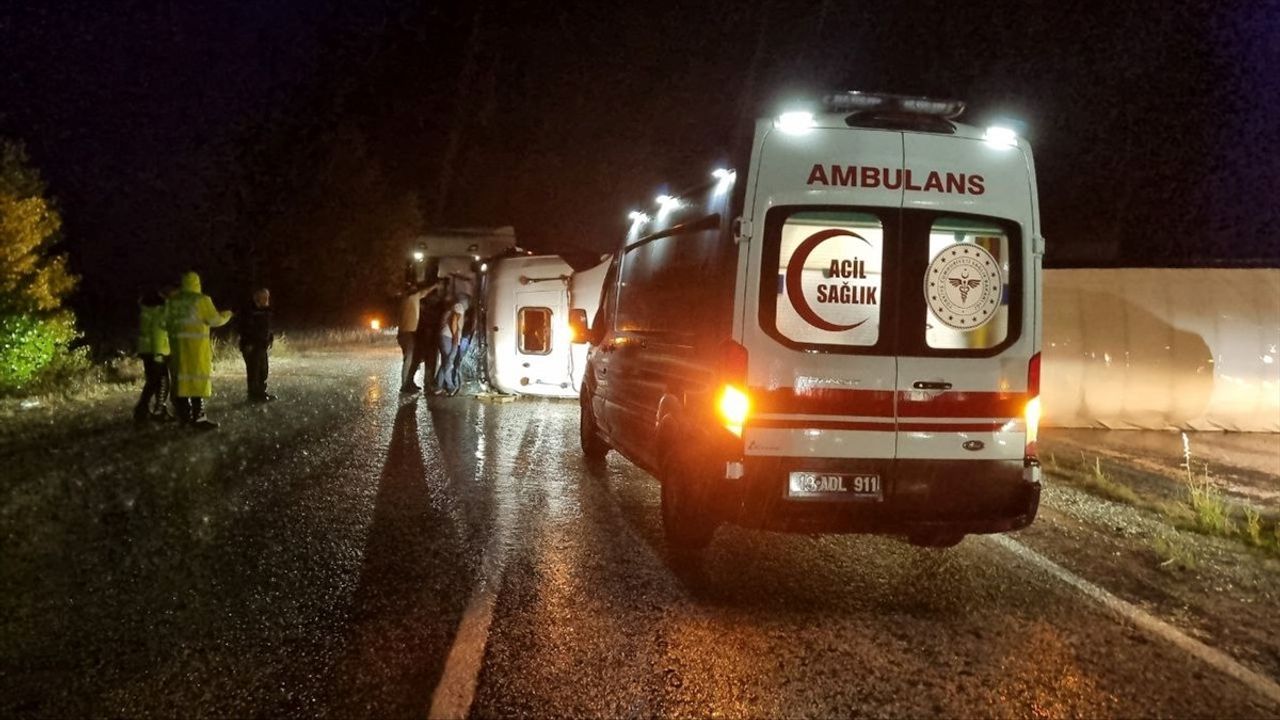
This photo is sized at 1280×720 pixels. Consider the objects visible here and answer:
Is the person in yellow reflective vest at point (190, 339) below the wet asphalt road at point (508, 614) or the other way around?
the other way around

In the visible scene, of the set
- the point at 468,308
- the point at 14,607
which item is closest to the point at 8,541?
the point at 14,607

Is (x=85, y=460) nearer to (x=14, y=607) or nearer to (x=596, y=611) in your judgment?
(x=14, y=607)

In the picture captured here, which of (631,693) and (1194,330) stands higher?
(1194,330)

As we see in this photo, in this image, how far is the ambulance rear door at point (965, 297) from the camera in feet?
18.2

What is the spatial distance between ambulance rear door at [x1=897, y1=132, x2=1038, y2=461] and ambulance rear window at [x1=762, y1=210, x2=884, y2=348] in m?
0.18

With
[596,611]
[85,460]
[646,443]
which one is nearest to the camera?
[596,611]

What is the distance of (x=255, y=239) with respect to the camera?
5081 cm

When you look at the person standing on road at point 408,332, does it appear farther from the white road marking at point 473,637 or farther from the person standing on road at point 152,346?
the white road marking at point 473,637

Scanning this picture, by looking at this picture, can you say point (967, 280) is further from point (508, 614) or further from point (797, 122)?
point (508, 614)

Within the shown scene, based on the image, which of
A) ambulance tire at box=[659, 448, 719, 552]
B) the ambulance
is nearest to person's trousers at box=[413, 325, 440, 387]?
ambulance tire at box=[659, 448, 719, 552]

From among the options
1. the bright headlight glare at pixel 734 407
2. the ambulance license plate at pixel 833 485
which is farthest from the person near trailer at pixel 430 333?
the ambulance license plate at pixel 833 485

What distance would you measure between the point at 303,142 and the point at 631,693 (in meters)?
52.6

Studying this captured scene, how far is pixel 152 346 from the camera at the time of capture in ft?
37.8

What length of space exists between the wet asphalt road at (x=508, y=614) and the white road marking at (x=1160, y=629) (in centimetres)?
11
